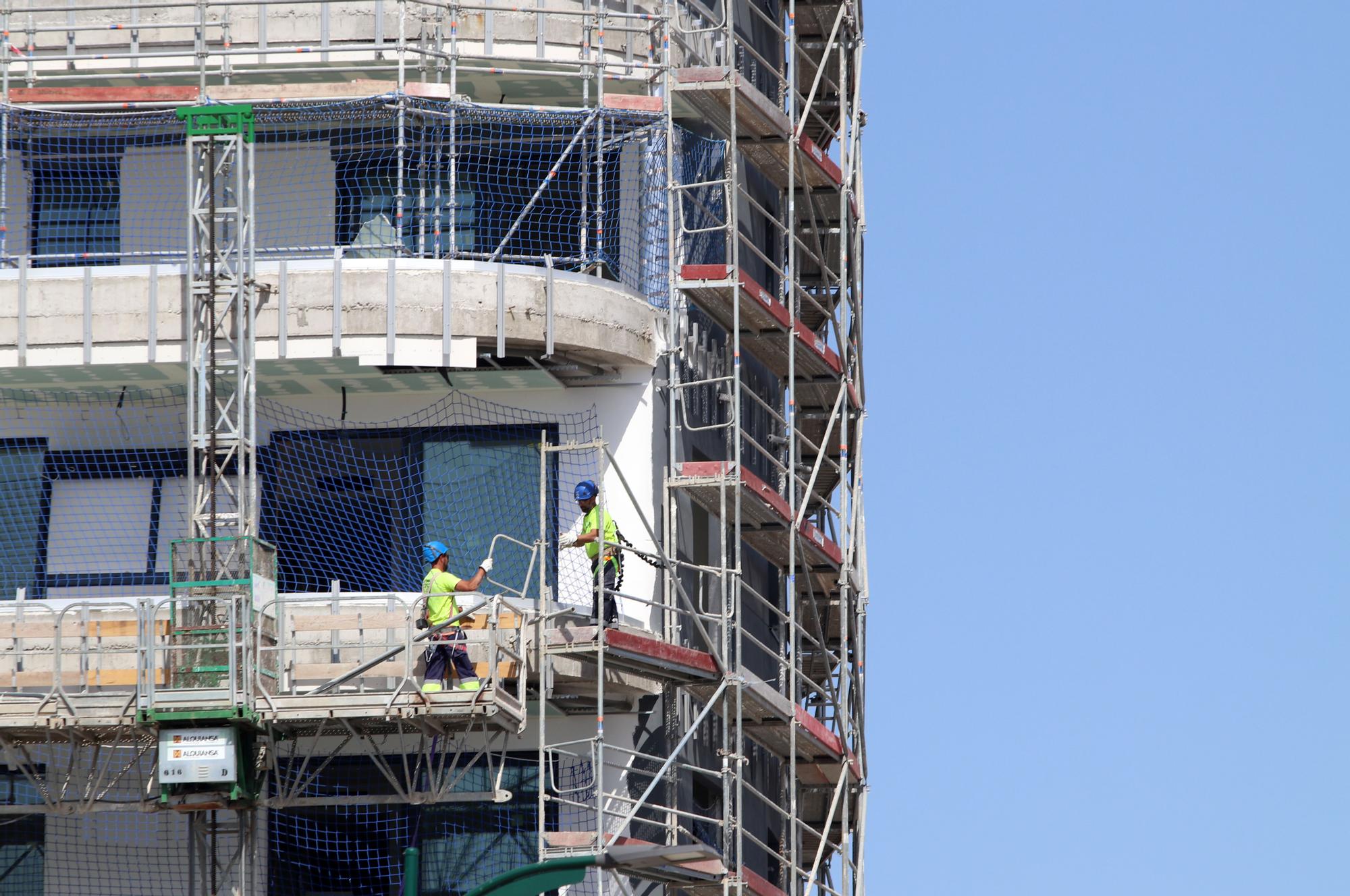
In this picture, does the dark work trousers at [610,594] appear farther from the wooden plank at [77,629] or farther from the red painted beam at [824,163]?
the red painted beam at [824,163]

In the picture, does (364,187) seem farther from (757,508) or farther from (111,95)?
(757,508)

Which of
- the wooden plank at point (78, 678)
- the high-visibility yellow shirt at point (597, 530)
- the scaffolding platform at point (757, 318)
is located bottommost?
the wooden plank at point (78, 678)

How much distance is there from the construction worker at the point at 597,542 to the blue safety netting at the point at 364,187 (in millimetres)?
4240

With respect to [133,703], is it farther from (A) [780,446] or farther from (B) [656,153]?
(A) [780,446]

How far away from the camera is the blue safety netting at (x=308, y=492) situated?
127 ft

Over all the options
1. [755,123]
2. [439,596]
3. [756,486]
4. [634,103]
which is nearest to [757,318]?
[755,123]

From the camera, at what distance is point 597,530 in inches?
1442

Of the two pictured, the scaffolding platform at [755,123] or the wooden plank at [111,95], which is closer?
the wooden plank at [111,95]

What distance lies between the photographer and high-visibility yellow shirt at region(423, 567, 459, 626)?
3541 centimetres

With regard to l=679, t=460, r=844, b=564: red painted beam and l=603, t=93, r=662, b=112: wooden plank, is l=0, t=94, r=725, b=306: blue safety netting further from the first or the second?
l=679, t=460, r=844, b=564: red painted beam

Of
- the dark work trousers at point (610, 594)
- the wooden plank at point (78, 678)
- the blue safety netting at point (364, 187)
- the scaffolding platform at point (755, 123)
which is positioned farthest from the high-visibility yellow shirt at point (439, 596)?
the scaffolding platform at point (755, 123)

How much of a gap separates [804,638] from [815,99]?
365 inches

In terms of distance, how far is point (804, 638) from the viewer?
164 feet

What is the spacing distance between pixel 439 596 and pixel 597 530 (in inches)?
94.5
